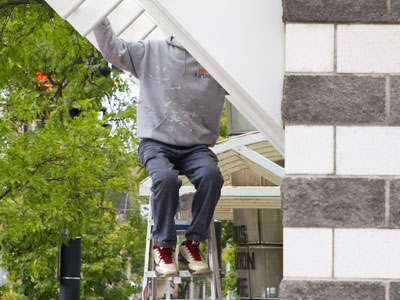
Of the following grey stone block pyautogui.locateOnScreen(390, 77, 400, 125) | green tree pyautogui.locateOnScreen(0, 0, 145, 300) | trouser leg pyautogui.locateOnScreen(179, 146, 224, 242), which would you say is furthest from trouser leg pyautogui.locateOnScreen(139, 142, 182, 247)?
green tree pyautogui.locateOnScreen(0, 0, 145, 300)

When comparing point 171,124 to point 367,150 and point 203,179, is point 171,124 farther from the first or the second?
point 367,150

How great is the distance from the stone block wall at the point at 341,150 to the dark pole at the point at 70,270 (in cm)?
1047

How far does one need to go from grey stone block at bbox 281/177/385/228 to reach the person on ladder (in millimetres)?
1656

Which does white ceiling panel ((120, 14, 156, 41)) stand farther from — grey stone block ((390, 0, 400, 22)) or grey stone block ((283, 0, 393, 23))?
grey stone block ((390, 0, 400, 22))

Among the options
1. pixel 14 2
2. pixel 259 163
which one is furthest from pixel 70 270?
pixel 14 2

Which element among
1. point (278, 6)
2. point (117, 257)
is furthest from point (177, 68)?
point (117, 257)

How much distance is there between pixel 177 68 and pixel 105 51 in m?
0.45

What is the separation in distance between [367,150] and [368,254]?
465 mm

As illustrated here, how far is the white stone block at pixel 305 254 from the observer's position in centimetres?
477

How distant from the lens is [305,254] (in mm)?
4770

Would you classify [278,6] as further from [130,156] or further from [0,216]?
[130,156]

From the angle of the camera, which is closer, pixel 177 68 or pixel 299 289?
pixel 299 289

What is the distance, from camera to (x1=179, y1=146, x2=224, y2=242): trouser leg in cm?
641

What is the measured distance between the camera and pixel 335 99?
4.84 metres
